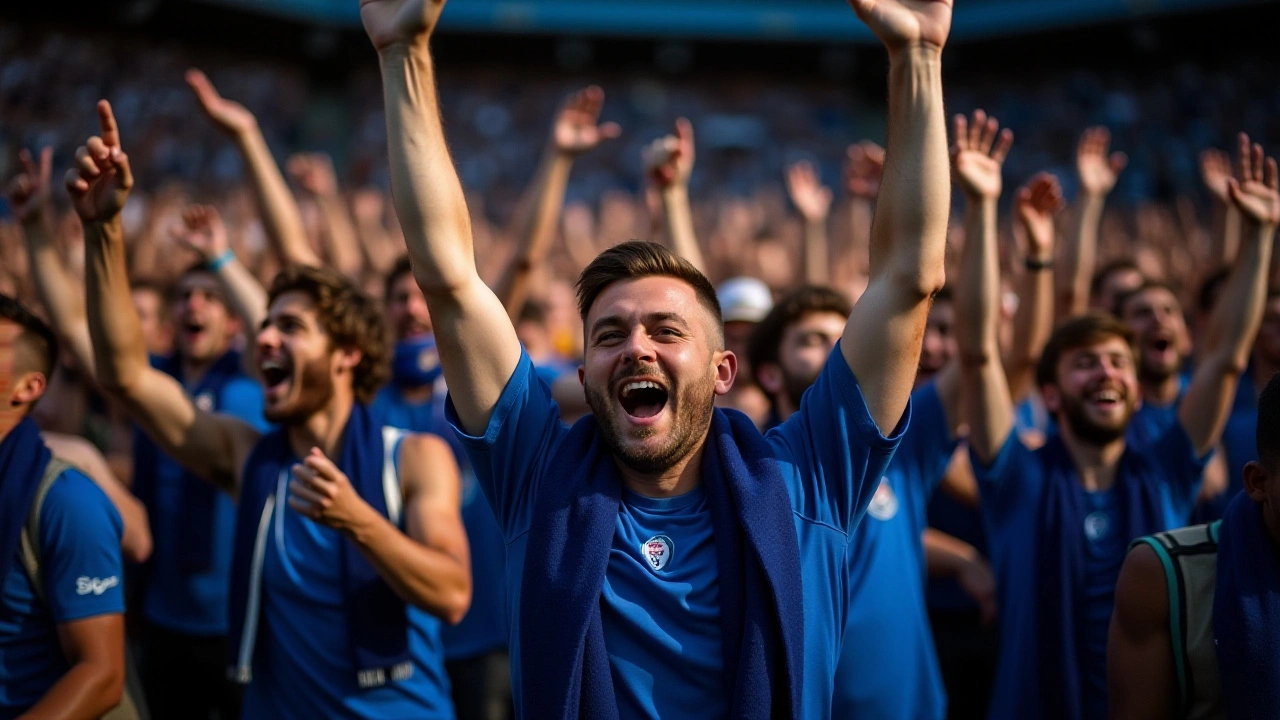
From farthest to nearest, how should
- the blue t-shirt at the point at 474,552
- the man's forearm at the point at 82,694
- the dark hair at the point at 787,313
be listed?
the blue t-shirt at the point at 474,552
the dark hair at the point at 787,313
the man's forearm at the point at 82,694

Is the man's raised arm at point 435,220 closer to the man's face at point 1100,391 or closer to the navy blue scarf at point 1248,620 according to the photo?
the navy blue scarf at point 1248,620

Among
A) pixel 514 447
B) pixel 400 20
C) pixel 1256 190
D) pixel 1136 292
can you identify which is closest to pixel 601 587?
pixel 514 447

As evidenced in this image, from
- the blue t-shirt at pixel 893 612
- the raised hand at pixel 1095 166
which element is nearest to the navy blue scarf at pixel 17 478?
the blue t-shirt at pixel 893 612

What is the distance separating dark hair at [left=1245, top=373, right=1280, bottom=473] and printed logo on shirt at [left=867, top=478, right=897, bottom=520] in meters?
1.09

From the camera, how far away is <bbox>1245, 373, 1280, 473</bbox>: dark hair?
240cm

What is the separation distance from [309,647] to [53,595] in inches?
25.2

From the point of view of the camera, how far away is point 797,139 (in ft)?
65.2

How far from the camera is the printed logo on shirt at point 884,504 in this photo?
10.9 feet

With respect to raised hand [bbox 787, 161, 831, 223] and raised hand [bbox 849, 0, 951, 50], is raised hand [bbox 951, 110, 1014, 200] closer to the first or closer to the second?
raised hand [bbox 849, 0, 951, 50]

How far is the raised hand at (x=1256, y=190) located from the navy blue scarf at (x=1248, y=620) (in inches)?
61.3

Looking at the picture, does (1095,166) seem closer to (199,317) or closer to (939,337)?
(939,337)

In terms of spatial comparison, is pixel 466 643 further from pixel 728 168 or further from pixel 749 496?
Answer: pixel 728 168

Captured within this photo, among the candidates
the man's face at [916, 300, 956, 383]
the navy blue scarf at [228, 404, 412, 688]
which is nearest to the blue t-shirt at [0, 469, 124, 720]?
the navy blue scarf at [228, 404, 412, 688]

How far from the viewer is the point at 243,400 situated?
4469 mm
